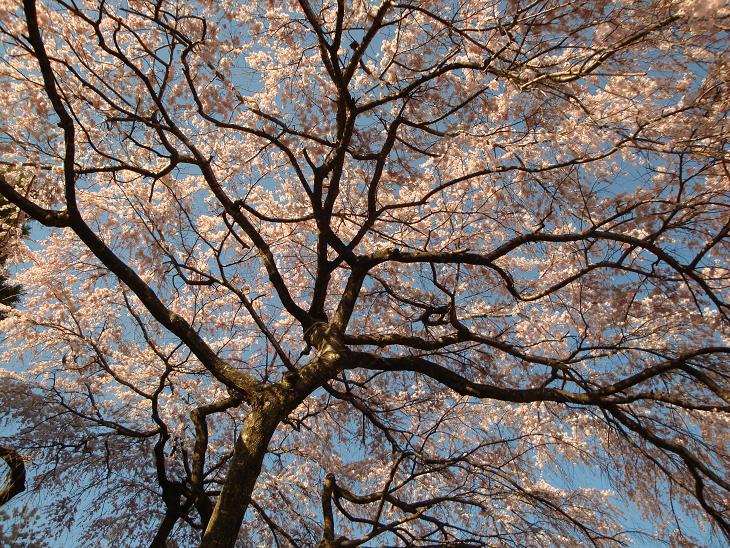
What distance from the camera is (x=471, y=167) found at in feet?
18.9

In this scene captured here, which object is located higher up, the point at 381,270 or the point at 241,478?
the point at 381,270

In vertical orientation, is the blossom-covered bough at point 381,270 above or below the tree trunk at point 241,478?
above

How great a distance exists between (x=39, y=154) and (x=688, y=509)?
629 cm

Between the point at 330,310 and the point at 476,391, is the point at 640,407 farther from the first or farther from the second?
the point at 330,310

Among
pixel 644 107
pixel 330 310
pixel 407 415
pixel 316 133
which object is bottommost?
pixel 407 415

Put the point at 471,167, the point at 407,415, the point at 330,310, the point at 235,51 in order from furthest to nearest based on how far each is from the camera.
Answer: the point at 330,310, the point at 471,167, the point at 407,415, the point at 235,51

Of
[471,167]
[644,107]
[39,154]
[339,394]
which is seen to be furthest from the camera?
[471,167]

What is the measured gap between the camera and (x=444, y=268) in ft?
21.2

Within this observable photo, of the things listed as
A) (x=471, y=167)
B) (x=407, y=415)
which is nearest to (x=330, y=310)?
(x=407, y=415)

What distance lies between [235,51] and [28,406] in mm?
5226

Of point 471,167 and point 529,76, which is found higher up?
point 471,167

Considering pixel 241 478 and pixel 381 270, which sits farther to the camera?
pixel 381 270

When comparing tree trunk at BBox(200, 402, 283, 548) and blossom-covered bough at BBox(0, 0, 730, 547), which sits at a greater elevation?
blossom-covered bough at BBox(0, 0, 730, 547)

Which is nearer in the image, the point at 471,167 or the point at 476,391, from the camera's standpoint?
the point at 476,391
